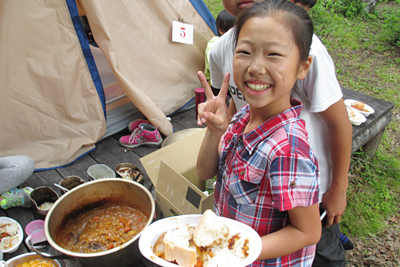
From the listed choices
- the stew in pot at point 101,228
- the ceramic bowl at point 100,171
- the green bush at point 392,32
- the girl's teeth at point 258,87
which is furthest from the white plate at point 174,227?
the green bush at point 392,32

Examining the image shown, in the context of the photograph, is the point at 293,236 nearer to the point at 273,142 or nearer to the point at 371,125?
the point at 273,142

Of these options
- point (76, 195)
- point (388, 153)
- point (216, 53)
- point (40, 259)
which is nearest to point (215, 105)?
point (216, 53)

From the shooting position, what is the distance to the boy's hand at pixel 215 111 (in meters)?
0.90

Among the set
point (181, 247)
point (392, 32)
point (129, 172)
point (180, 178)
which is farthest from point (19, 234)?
point (392, 32)

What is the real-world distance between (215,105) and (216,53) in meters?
0.43

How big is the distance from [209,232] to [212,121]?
14.9 inches

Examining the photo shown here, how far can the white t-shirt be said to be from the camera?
0.90 m

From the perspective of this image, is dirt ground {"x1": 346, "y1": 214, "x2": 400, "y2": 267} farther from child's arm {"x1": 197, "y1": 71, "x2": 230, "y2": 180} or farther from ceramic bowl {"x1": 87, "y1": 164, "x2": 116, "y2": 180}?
ceramic bowl {"x1": 87, "y1": 164, "x2": 116, "y2": 180}

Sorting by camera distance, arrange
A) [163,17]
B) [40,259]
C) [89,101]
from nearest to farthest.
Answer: [40,259] → [89,101] → [163,17]

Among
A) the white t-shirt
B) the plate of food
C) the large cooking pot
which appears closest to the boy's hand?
the white t-shirt

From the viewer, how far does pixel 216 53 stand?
4.12ft

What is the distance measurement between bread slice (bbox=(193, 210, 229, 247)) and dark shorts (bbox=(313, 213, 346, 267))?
71 centimetres

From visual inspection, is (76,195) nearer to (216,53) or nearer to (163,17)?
(216,53)

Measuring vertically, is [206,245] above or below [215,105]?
below
